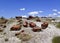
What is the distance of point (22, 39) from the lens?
49.4 m

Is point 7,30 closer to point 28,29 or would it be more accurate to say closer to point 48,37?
point 28,29

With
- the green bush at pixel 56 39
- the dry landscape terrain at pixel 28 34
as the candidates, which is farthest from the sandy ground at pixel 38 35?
the green bush at pixel 56 39

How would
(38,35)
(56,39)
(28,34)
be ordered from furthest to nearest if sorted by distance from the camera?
(28,34)
(38,35)
(56,39)

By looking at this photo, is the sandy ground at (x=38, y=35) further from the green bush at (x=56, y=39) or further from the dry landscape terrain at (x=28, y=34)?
the green bush at (x=56, y=39)

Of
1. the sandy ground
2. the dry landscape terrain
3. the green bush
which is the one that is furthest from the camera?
the green bush

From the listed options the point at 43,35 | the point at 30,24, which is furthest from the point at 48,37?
the point at 30,24

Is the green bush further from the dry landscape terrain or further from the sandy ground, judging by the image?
the sandy ground

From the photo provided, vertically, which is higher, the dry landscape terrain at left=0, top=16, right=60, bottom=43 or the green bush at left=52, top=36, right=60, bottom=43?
the dry landscape terrain at left=0, top=16, right=60, bottom=43

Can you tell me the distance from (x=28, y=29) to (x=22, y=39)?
7522 millimetres

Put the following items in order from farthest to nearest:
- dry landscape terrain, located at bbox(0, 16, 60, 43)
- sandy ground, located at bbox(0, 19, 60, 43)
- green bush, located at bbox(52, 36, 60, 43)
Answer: green bush, located at bbox(52, 36, 60, 43), dry landscape terrain, located at bbox(0, 16, 60, 43), sandy ground, located at bbox(0, 19, 60, 43)

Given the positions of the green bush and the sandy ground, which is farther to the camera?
the green bush

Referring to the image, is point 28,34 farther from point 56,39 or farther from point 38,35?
point 56,39

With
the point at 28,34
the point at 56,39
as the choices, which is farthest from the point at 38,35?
the point at 56,39

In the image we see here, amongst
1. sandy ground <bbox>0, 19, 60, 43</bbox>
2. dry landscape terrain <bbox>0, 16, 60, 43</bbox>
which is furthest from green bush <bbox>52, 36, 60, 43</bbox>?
sandy ground <bbox>0, 19, 60, 43</bbox>
